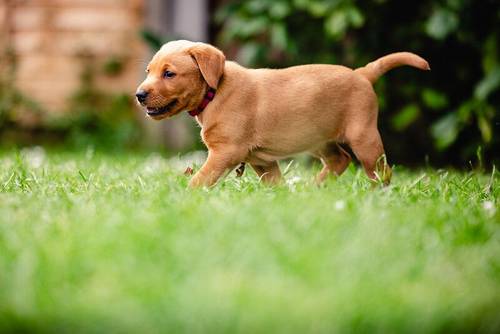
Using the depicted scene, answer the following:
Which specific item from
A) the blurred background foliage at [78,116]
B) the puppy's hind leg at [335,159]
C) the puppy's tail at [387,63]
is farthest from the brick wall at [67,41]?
the puppy's tail at [387,63]

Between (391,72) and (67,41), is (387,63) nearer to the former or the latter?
(391,72)

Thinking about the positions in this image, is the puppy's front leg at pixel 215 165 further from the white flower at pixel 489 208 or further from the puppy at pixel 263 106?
the white flower at pixel 489 208

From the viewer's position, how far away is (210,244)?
205 cm

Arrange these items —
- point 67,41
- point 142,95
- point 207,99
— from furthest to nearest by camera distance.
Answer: point 67,41 < point 207,99 < point 142,95

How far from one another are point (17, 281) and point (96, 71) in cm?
617

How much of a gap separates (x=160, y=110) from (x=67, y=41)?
476cm

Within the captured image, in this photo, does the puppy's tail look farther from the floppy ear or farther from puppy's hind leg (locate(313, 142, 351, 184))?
the floppy ear

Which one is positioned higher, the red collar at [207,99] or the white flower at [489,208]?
the red collar at [207,99]

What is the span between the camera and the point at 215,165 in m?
3.25

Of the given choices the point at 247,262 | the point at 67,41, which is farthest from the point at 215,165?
the point at 67,41

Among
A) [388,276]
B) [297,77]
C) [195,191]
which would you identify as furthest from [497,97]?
[388,276]

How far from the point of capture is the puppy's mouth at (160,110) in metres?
3.33

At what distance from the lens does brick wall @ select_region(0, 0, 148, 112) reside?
7.56 metres

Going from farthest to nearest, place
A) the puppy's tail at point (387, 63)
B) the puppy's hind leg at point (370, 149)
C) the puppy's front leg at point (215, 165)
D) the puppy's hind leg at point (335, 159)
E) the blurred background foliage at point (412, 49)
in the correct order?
the blurred background foliage at point (412, 49)
the puppy's hind leg at point (335, 159)
the puppy's tail at point (387, 63)
the puppy's hind leg at point (370, 149)
the puppy's front leg at point (215, 165)
